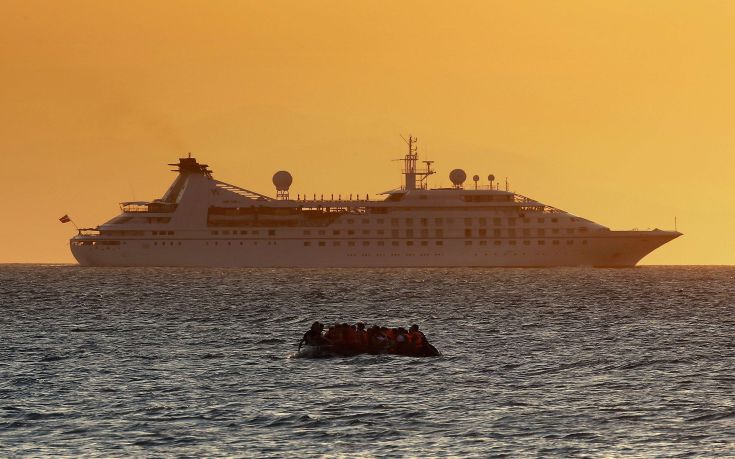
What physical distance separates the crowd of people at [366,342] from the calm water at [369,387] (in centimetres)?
90

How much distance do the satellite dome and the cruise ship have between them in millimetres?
7030

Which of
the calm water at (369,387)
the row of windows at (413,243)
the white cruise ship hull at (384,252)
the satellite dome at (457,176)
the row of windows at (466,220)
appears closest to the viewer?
the calm water at (369,387)

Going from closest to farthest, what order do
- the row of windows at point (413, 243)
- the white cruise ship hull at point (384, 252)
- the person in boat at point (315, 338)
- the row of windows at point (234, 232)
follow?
the person in boat at point (315, 338) → the row of windows at point (413, 243) → the white cruise ship hull at point (384, 252) → the row of windows at point (234, 232)

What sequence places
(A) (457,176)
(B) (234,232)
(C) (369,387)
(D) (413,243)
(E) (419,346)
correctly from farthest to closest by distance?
(A) (457,176) → (B) (234,232) → (D) (413,243) → (E) (419,346) → (C) (369,387)

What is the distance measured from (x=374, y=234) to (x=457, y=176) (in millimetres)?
17213

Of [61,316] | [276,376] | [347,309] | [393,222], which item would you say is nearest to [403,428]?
[276,376]

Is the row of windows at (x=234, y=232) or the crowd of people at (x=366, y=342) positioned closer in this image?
the crowd of people at (x=366, y=342)

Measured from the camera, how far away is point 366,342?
5191cm

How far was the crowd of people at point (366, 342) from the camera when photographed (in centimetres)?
5144

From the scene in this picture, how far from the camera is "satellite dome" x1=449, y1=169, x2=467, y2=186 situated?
195625 millimetres

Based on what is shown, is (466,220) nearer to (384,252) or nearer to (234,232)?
(384,252)

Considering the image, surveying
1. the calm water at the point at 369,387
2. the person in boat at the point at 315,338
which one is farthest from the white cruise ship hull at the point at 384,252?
the person in boat at the point at 315,338

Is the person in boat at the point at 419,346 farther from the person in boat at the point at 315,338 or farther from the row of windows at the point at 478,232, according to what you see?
the row of windows at the point at 478,232

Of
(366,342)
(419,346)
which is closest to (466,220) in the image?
(366,342)
